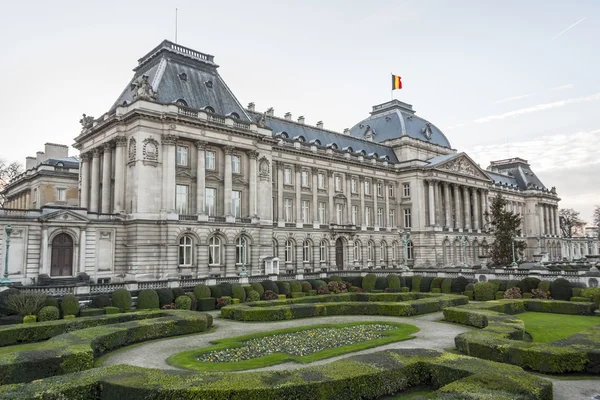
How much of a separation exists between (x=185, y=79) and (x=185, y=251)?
19276 millimetres

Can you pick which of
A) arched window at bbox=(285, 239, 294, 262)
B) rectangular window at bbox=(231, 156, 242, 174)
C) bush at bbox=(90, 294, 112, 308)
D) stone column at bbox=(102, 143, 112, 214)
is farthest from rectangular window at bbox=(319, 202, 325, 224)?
bush at bbox=(90, 294, 112, 308)

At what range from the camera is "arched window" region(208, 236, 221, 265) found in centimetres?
4782

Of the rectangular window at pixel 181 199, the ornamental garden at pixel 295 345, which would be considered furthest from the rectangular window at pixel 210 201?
the ornamental garden at pixel 295 345

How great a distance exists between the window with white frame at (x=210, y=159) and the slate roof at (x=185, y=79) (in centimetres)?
516

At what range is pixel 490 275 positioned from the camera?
45188 mm

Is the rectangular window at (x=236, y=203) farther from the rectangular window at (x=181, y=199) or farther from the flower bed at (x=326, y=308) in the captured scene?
the flower bed at (x=326, y=308)

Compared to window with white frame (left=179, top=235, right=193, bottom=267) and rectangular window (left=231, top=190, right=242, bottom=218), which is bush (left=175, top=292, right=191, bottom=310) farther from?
rectangular window (left=231, top=190, right=242, bottom=218)

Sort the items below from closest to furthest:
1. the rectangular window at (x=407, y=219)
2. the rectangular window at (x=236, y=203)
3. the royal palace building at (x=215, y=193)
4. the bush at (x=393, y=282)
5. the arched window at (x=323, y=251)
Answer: the royal palace building at (x=215, y=193)
the bush at (x=393, y=282)
the rectangular window at (x=236, y=203)
the arched window at (x=323, y=251)
the rectangular window at (x=407, y=219)

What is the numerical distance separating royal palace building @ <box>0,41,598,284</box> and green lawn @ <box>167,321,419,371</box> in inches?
749

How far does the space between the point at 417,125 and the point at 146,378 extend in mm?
78473

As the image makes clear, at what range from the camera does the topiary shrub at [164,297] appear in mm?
34219

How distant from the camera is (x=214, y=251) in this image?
158 ft

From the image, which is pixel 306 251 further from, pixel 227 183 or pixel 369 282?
pixel 227 183

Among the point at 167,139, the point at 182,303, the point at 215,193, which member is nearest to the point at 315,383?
the point at 182,303
